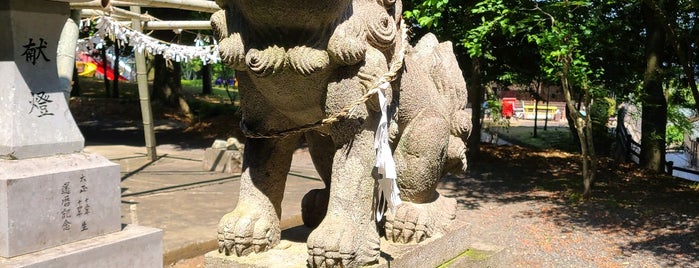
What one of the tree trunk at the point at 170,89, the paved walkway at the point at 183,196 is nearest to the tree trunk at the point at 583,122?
the paved walkway at the point at 183,196

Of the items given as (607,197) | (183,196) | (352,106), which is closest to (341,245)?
(352,106)

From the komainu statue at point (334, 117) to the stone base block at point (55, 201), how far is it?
5.16 ft

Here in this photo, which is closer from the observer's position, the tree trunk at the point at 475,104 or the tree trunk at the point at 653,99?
the tree trunk at the point at 653,99

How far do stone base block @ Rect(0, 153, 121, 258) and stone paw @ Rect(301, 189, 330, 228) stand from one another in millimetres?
1594

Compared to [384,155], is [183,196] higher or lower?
lower

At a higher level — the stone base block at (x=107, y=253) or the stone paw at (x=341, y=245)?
the stone paw at (x=341, y=245)

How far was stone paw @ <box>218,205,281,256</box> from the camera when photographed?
2.63m

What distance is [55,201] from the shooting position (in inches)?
148

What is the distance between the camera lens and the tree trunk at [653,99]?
31.9ft

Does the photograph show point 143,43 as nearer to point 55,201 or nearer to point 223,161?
point 223,161

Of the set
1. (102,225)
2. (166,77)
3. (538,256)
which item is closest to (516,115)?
(166,77)

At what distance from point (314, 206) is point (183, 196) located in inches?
209

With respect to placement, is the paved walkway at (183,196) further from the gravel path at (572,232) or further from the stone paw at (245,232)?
the stone paw at (245,232)

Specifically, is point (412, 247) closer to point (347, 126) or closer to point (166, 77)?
point (347, 126)
